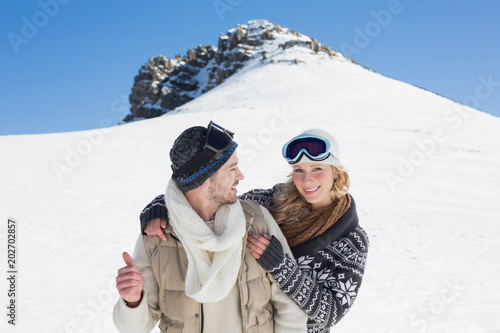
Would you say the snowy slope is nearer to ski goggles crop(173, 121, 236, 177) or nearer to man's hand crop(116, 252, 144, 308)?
man's hand crop(116, 252, 144, 308)

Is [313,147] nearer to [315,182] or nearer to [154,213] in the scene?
[315,182]

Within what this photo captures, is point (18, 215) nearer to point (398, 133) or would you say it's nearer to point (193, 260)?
point (193, 260)

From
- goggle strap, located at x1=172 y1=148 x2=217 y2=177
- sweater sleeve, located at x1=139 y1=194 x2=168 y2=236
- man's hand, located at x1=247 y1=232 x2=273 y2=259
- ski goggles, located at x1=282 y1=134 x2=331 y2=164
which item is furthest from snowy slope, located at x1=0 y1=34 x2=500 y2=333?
goggle strap, located at x1=172 y1=148 x2=217 y2=177

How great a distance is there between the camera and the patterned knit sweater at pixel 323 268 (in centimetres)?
223

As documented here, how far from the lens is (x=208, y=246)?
2.07 metres

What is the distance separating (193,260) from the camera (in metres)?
2.16

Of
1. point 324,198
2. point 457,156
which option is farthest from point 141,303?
point 457,156

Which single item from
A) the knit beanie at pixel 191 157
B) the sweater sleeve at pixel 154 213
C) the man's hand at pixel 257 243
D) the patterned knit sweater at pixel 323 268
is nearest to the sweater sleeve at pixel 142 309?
the sweater sleeve at pixel 154 213

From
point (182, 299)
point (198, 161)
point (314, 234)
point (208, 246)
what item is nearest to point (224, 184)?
point (198, 161)

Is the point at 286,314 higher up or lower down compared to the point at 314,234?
lower down

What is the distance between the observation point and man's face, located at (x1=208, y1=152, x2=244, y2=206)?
2209 millimetres

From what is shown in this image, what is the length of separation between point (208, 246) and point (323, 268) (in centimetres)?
88

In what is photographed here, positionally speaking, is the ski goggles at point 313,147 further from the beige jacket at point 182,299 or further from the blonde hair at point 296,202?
the beige jacket at point 182,299

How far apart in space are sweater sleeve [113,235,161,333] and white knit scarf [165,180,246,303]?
25 centimetres
